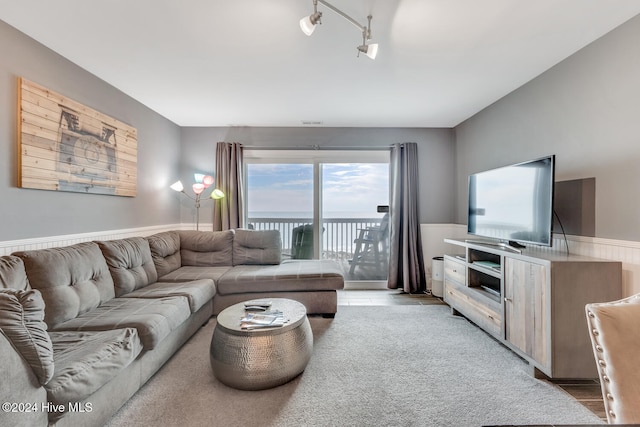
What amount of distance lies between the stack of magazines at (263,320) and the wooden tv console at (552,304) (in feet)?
5.77

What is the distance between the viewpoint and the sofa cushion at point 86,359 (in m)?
1.27

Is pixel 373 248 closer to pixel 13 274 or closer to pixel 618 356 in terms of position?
pixel 618 356

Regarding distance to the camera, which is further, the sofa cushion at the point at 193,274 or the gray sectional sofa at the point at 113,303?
the sofa cushion at the point at 193,274

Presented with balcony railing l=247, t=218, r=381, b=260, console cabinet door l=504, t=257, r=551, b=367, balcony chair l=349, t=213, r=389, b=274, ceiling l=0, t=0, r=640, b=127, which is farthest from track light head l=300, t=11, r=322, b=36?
balcony chair l=349, t=213, r=389, b=274

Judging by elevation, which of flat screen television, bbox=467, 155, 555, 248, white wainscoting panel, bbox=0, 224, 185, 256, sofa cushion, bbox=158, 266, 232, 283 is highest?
flat screen television, bbox=467, 155, 555, 248

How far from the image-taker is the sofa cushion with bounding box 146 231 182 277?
3.05 meters

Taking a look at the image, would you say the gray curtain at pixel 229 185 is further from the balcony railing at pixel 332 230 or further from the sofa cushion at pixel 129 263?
the sofa cushion at pixel 129 263

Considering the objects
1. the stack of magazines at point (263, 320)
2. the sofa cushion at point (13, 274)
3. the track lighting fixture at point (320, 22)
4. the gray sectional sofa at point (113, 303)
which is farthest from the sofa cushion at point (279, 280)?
the track lighting fixture at point (320, 22)

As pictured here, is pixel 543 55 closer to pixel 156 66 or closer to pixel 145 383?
pixel 156 66

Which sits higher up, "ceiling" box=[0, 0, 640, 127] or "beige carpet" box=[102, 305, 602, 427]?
"ceiling" box=[0, 0, 640, 127]

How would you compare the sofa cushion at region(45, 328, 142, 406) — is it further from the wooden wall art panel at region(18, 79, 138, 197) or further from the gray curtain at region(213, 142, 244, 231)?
the gray curtain at region(213, 142, 244, 231)

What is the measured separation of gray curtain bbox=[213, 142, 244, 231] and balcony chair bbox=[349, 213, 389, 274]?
73.3 inches

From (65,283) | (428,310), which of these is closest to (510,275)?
(428,310)

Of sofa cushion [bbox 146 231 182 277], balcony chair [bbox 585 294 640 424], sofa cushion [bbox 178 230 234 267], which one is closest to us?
balcony chair [bbox 585 294 640 424]
